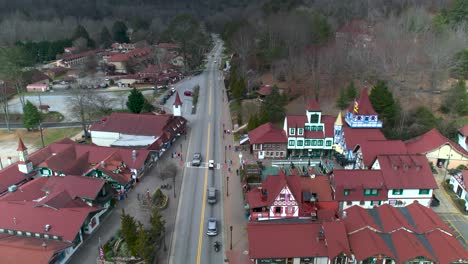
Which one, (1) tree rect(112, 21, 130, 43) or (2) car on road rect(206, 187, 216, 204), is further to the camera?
(1) tree rect(112, 21, 130, 43)

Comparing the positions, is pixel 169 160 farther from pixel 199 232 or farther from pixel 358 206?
pixel 358 206

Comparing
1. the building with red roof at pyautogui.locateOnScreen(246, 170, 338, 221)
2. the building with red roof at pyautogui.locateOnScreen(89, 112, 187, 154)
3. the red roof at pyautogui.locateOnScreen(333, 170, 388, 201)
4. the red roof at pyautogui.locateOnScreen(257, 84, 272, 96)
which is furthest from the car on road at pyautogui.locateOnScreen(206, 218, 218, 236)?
the red roof at pyautogui.locateOnScreen(257, 84, 272, 96)

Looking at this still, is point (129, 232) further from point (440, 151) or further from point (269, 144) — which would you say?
point (440, 151)

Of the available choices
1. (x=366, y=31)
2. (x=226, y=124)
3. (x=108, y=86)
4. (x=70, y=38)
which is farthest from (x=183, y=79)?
(x=70, y=38)

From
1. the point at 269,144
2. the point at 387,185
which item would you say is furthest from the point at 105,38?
the point at 387,185

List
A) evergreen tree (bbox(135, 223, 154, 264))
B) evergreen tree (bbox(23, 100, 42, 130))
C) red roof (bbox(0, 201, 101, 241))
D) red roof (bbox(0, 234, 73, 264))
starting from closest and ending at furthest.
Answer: evergreen tree (bbox(135, 223, 154, 264)) → red roof (bbox(0, 234, 73, 264)) → red roof (bbox(0, 201, 101, 241)) → evergreen tree (bbox(23, 100, 42, 130))

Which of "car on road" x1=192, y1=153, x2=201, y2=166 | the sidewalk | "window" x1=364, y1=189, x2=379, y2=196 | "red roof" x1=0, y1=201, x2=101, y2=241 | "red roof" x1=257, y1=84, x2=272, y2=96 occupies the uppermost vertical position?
"red roof" x1=257, y1=84, x2=272, y2=96

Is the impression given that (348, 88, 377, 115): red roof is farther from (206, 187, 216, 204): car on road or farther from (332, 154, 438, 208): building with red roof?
(206, 187, 216, 204): car on road

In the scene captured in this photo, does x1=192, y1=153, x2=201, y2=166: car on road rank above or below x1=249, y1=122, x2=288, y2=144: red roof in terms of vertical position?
below
